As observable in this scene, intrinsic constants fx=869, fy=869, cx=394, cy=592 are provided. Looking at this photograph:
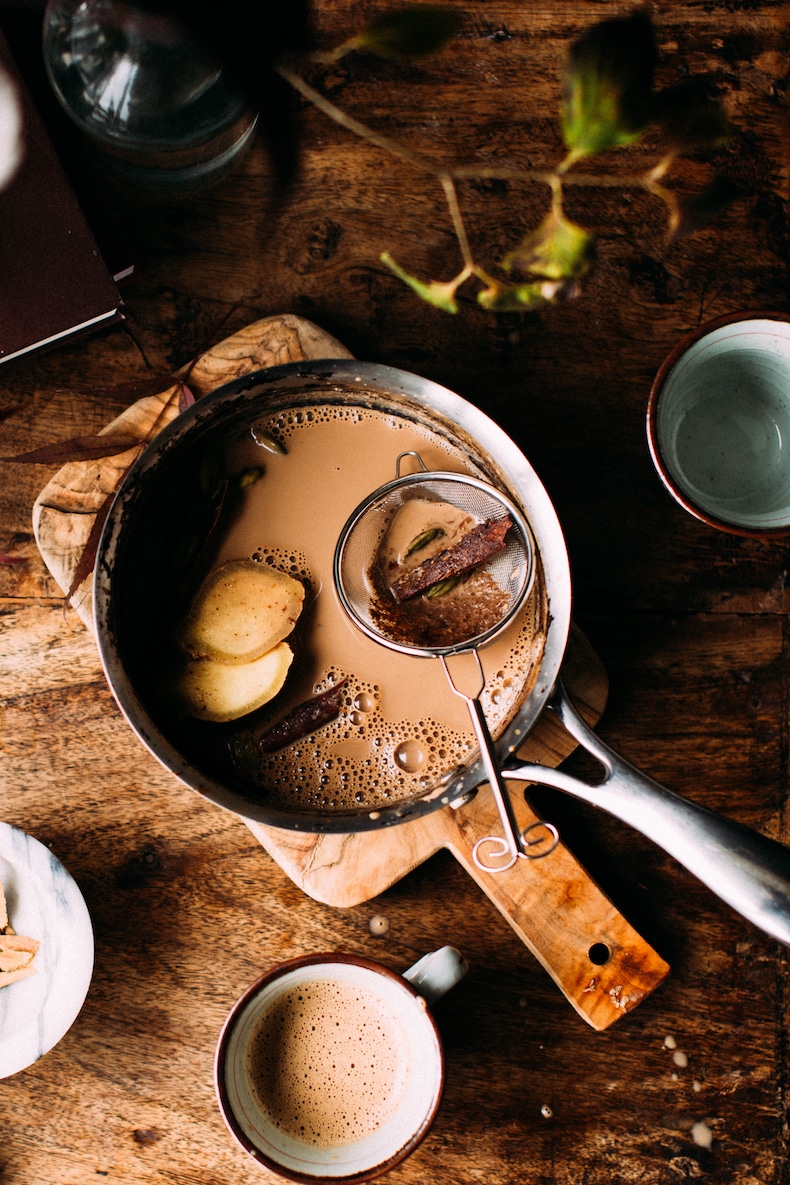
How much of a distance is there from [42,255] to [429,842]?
2.29ft

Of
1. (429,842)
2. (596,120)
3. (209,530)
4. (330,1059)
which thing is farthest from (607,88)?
(330,1059)

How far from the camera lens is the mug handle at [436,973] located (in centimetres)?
85

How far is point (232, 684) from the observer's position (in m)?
0.88

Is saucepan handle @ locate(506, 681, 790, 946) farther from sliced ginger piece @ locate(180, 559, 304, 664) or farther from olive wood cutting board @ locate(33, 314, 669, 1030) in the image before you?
sliced ginger piece @ locate(180, 559, 304, 664)

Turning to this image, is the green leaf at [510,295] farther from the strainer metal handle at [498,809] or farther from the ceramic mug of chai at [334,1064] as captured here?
the ceramic mug of chai at [334,1064]

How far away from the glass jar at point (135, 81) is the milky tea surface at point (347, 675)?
0.27 metres

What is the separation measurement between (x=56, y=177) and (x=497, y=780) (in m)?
0.71

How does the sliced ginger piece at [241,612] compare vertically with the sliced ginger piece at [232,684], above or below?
above

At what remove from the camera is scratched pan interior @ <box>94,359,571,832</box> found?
0.80 metres

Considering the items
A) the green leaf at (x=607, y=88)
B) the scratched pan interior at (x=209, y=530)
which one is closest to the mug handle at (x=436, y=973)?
the scratched pan interior at (x=209, y=530)

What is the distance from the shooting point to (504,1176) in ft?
3.12

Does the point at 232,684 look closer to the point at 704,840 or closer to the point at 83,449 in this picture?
the point at 83,449

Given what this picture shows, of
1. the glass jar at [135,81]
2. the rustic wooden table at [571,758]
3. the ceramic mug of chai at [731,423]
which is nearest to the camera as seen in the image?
the glass jar at [135,81]

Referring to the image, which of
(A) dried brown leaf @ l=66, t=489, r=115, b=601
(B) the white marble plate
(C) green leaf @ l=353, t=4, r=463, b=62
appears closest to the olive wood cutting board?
(A) dried brown leaf @ l=66, t=489, r=115, b=601
